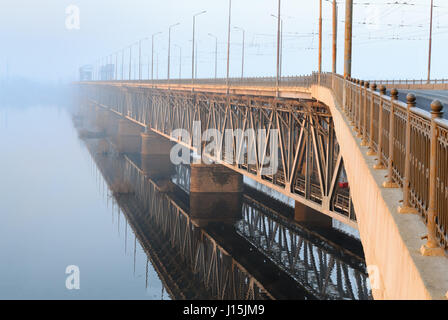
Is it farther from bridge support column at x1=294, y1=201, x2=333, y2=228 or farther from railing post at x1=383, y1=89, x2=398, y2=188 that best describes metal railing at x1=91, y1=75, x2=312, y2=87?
railing post at x1=383, y1=89, x2=398, y2=188

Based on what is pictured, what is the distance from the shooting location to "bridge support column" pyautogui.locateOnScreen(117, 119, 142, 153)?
9025 centimetres

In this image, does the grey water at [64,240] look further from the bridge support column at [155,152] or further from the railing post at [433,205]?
the railing post at [433,205]

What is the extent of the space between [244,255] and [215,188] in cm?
1442

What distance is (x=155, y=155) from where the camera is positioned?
76312 mm

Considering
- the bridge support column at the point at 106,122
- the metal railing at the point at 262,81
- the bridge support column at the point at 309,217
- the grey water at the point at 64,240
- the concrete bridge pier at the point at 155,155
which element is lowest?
the grey water at the point at 64,240

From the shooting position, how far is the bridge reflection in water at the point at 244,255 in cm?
2783

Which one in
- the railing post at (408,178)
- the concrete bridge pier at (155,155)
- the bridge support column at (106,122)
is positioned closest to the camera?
the railing post at (408,178)

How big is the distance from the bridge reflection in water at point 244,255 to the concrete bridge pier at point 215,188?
0.97 metres

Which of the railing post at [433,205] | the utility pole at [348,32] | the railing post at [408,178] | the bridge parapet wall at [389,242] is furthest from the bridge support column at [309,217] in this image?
the railing post at [433,205]

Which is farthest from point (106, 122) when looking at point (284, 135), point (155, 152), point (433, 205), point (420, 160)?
point (433, 205)

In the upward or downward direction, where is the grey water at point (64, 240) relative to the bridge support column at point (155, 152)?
downward

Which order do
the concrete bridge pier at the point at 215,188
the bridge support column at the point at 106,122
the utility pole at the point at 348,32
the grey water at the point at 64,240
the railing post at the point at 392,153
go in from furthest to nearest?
1. the bridge support column at the point at 106,122
2. the concrete bridge pier at the point at 215,188
3. the grey water at the point at 64,240
4. the utility pole at the point at 348,32
5. the railing post at the point at 392,153

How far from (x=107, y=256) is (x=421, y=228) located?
104 ft

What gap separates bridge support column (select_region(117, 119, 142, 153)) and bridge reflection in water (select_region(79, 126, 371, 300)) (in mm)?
38825
